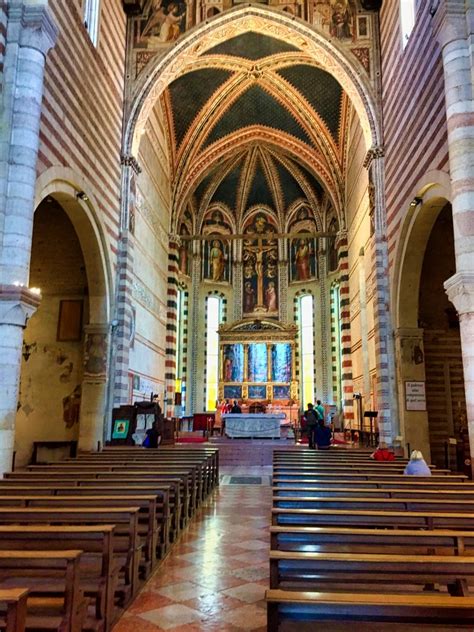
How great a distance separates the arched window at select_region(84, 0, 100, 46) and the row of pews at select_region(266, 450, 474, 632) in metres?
13.0

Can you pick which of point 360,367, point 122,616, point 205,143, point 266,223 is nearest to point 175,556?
point 122,616

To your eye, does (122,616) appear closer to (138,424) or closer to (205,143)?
(138,424)

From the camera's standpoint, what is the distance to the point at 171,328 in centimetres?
2398

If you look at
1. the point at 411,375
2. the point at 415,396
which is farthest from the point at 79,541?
the point at 411,375

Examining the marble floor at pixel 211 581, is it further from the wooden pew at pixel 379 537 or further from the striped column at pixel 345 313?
the striped column at pixel 345 313

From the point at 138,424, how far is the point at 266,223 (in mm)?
18808

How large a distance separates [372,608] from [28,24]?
10.9 metres

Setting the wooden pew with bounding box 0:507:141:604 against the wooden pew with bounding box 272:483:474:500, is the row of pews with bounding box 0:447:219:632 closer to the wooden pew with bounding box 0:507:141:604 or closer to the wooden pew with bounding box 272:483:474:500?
the wooden pew with bounding box 0:507:141:604

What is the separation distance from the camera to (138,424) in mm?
14523

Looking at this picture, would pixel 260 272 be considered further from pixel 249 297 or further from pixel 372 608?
pixel 372 608

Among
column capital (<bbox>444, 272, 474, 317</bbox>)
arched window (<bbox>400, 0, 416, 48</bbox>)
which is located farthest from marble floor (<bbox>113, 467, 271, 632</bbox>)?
arched window (<bbox>400, 0, 416, 48</bbox>)

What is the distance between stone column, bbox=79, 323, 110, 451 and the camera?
1444 cm

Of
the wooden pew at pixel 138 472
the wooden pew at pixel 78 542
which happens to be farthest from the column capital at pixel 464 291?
the wooden pew at pixel 78 542

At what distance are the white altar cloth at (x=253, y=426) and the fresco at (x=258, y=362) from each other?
7278 mm
